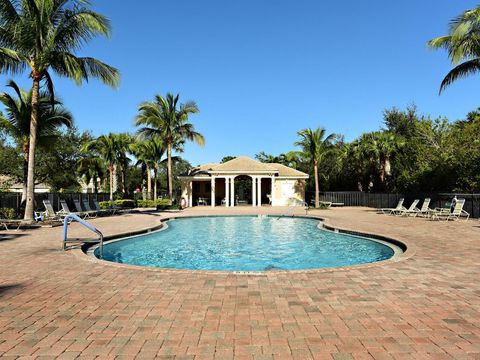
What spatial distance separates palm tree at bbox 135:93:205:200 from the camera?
1145 inches

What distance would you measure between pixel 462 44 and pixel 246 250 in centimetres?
1466

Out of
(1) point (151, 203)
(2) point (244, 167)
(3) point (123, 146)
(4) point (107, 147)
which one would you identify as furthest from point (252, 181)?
(4) point (107, 147)

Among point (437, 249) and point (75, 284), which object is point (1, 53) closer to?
point (75, 284)

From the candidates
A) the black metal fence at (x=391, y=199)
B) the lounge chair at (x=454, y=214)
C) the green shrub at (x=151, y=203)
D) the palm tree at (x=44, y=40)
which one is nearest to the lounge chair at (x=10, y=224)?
the palm tree at (x=44, y=40)

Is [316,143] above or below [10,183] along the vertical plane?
above

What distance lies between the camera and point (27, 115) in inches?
706

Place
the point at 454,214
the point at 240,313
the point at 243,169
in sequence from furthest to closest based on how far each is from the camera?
the point at 243,169
the point at 454,214
the point at 240,313

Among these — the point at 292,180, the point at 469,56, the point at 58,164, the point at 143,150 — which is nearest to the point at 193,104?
the point at 143,150

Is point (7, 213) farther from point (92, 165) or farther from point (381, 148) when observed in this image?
point (381, 148)

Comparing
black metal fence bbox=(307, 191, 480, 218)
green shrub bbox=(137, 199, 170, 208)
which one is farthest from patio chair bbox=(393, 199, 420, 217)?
green shrub bbox=(137, 199, 170, 208)

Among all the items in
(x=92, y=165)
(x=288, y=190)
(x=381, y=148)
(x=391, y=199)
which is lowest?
(x=391, y=199)

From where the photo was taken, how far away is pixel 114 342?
3.38 m

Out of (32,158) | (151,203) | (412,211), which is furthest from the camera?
(151,203)

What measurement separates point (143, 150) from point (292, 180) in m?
16.0
